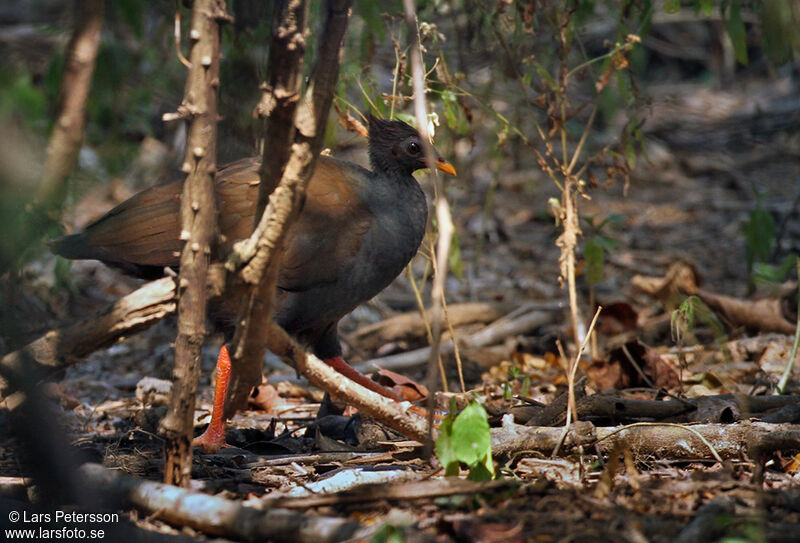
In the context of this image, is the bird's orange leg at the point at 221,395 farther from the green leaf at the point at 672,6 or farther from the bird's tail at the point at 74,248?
the green leaf at the point at 672,6

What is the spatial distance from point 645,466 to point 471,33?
3.24 meters

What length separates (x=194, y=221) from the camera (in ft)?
8.89

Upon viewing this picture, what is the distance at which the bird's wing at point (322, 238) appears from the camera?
425 centimetres

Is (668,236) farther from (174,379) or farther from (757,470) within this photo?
(174,379)

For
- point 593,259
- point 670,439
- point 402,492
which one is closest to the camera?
point 402,492

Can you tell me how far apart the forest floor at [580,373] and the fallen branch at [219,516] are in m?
0.06

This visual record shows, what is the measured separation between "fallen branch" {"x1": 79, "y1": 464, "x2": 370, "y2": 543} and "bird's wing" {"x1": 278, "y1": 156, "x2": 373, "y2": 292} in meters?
1.62

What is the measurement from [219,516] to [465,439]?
2.67ft

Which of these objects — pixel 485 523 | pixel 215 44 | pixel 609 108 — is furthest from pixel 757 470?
pixel 609 108

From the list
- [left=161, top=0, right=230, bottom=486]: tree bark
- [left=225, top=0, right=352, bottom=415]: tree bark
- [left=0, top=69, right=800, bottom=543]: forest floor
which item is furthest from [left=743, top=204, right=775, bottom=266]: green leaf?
[left=161, top=0, right=230, bottom=486]: tree bark

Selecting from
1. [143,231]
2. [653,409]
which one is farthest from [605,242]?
[143,231]

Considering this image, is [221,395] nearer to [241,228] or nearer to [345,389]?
[241,228]

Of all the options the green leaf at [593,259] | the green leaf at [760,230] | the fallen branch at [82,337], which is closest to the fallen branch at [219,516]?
the fallen branch at [82,337]

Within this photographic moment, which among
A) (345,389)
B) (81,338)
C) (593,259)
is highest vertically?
(593,259)
